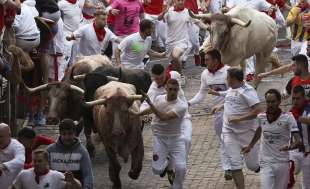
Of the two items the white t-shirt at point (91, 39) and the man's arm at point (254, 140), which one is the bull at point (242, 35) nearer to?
the white t-shirt at point (91, 39)

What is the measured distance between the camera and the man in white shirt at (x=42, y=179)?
13.1 meters

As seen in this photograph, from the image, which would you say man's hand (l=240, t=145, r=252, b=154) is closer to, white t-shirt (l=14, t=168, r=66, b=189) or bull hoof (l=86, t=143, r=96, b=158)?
white t-shirt (l=14, t=168, r=66, b=189)

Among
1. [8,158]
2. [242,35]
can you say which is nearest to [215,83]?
[8,158]

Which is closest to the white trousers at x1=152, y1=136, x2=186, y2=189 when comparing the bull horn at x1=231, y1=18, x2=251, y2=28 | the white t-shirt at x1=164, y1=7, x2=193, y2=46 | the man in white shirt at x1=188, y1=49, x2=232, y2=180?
the man in white shirt at x1=188, y1=49, x2=232, y2=180

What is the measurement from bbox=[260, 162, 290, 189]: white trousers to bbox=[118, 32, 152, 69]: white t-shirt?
20.9 feet

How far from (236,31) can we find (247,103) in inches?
253

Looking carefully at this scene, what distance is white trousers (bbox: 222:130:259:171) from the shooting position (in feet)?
53.5

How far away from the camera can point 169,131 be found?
16.3 meters

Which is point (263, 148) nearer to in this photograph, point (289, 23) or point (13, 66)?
point (13, 66)

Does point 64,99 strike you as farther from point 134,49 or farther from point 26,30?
point 134,49

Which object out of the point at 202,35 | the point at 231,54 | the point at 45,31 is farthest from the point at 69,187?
the point at 202,35

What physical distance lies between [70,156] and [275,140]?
2.83 metres

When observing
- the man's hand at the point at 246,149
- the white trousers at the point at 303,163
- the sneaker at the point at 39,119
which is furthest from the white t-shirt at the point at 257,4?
the white trousers at the point at 303,163

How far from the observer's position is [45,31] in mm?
20594
